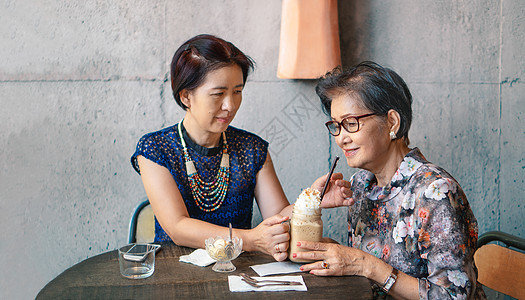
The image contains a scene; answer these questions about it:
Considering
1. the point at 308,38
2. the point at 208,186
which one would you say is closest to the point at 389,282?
the point at 208,186

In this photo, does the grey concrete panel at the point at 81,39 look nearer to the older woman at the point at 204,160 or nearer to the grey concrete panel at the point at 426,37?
the older woman at the point at 204,160

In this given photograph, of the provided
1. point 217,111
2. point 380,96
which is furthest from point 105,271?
point 380,96

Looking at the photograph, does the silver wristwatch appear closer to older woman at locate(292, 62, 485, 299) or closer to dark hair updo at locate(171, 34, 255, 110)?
older woman at locate(292, 62, 485, 299)

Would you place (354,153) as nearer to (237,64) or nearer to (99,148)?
(237,64)

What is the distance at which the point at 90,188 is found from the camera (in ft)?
9.61

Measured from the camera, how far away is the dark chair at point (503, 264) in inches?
80.5

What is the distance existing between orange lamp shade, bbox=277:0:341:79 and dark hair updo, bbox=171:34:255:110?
62cm

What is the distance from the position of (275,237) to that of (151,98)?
1466 millimetres

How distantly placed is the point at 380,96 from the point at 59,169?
195 cm

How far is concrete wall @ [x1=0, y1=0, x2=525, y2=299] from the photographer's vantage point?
2832 mm

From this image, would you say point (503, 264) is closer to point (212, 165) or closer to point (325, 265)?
point (325, 265)

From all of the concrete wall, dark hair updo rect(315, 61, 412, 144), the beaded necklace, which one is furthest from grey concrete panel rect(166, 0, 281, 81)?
dark hair updo rect(315, 61, 412, 144)

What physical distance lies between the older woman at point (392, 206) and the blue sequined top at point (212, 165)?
0.45 m

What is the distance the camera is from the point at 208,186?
2303mm
